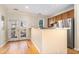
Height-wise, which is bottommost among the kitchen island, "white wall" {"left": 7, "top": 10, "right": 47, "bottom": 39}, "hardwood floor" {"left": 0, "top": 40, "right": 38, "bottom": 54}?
"hardwood floor" {"left": 0, "top": 40, "right": 38, "bottom": 54}

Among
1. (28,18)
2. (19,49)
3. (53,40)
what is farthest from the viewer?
(28,18)

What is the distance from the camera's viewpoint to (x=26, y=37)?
8.12m

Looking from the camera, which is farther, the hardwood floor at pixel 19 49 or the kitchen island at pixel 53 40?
the hardwood floor at pixel 19 49

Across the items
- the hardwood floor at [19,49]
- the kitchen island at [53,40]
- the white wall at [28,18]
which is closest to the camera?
the kitchen island at [53,40]

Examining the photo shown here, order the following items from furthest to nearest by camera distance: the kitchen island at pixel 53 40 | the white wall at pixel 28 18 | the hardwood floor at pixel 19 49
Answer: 1. the white wall at pixel 28 18
2. the hardwood floor at pixel 19 49
3. the kitchen island at pixel 53 40

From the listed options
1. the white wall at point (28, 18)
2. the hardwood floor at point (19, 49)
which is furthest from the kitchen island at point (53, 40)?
the white wall at point (28, 18)

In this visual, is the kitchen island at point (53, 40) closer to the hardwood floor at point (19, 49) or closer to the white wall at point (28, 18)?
the hardwood floor at point (19, 49)

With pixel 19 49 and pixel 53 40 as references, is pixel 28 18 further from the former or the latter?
pixel 53 40

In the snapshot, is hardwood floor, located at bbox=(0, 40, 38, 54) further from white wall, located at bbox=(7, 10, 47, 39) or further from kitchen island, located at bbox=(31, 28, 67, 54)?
white wall, located at bbox=(7, 10, 47, 39)

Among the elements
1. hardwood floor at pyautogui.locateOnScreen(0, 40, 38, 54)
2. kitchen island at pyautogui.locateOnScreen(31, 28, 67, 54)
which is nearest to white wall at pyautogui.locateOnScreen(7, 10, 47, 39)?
hardwood floor at pyautogui.locateOnScreen(0, 40, 38, 54)

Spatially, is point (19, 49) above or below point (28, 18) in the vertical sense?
below

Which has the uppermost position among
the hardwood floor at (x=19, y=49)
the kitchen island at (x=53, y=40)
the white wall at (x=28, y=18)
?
the white wall at (x=28, y=18)

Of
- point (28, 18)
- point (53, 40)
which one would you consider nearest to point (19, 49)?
point (53, 40)

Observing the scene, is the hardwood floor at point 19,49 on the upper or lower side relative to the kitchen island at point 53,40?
lower
